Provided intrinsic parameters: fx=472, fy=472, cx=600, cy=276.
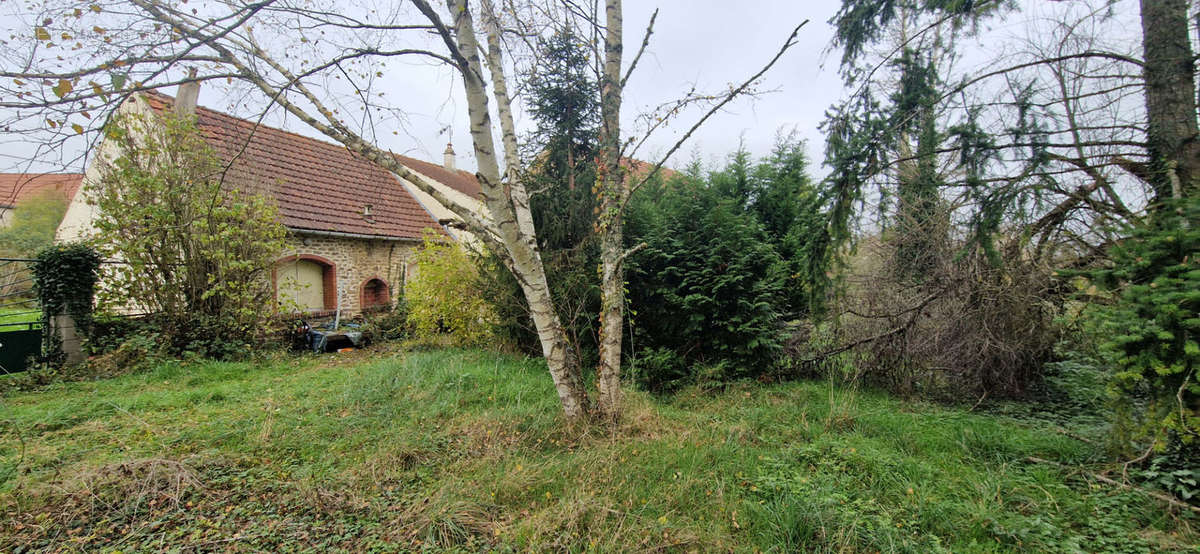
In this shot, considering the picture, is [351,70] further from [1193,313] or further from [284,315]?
[284,315]

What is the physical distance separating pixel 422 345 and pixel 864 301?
792cm

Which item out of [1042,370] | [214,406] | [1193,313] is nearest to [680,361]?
[1042,370]

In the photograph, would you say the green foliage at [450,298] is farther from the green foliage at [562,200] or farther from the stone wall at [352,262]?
the stone wall at [352,262]

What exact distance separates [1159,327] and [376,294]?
46.6ft

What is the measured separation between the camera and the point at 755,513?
310 centimetres

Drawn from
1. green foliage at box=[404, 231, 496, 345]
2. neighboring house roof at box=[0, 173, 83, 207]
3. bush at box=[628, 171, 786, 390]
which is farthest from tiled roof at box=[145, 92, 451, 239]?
bush at box=[628, 171, 786, 390]

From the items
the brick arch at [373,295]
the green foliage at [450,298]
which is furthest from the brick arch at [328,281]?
the green foliage at [450,298]

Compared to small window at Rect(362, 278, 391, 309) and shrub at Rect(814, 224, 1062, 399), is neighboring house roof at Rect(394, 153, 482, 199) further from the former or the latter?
shrub at Rect(814, 224, 1062, 399)

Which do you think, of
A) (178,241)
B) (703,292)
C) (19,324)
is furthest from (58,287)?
(703,292)

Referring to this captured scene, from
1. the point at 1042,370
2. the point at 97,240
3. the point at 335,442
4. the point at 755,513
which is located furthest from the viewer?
the point at 97,240

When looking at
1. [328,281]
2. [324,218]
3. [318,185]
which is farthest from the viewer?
[318,185]

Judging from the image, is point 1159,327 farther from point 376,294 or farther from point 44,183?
point 376,294

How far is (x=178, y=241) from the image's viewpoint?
819 centimetres

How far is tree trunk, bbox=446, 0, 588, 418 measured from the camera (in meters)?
4.04
